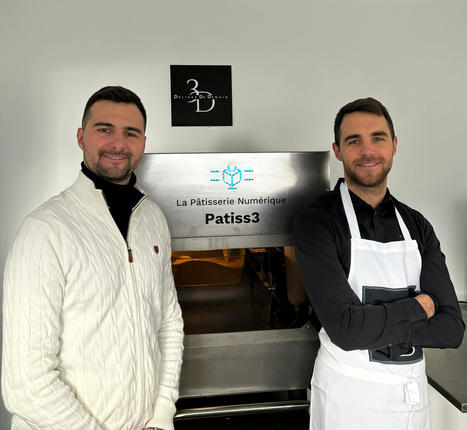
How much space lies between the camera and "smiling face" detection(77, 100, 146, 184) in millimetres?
1060

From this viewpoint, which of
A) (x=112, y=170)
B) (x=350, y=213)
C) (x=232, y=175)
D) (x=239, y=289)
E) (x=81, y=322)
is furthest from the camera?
(x=239, y=289)

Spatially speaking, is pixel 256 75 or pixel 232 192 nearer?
pixel 232 192

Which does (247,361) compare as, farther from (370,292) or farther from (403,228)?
(403,228)

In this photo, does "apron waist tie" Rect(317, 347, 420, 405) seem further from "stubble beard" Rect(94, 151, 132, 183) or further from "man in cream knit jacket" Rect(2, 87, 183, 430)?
"stubble beard" Rect(94, 151, 132, 183)

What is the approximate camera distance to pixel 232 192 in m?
1.47

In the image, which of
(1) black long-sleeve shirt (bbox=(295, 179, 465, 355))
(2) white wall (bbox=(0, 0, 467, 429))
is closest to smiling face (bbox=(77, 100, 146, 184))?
(1) black long-sleeve shirt (bbox=(295, 179, 465, 355))

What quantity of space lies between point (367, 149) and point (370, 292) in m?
0.40

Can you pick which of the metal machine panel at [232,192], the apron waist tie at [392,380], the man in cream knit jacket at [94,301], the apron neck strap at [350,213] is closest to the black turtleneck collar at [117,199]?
the man in cream knit jacket at [94,301]

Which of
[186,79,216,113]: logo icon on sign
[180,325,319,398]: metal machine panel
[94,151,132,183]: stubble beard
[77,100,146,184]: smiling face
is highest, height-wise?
[186,79,216,113]: logo icon on sign

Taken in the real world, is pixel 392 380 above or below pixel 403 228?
below

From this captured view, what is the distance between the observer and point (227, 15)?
188cm

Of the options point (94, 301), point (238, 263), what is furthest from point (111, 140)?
point (238, 263)

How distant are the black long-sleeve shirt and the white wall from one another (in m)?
0.70

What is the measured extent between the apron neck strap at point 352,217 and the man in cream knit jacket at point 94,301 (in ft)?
1.78
